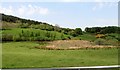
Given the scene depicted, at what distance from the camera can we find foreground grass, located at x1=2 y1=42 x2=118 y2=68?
539 centimetres

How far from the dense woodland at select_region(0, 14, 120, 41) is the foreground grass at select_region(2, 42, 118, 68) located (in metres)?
0.19

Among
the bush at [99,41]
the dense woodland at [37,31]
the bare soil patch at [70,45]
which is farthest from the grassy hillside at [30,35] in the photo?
the bush at [99,41]

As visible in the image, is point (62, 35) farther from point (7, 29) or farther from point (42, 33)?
point (7, 29)

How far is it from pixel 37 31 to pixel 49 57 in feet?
2.75

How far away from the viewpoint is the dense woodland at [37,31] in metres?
5.92

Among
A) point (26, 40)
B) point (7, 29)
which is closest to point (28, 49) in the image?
point (26, 40)

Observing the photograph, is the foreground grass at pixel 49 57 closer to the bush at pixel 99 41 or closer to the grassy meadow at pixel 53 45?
the grassy meadow at pixel 53 45

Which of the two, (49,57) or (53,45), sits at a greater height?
(53,45)

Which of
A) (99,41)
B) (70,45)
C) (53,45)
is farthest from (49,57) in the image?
(99,41)

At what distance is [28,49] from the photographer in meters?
5.80

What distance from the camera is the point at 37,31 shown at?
20.1 ft

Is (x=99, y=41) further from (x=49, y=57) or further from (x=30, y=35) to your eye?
(x=30, y=35)

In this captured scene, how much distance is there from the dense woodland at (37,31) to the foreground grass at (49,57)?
19 centimetres

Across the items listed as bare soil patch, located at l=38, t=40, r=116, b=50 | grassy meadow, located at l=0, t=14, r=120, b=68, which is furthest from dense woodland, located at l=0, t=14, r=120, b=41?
bare soil patch, located at l=38, t=40, r=116, b=50
